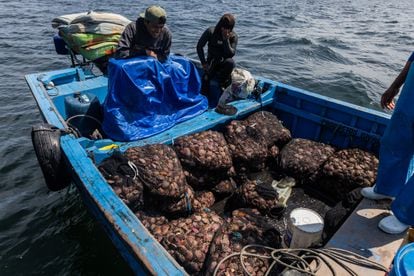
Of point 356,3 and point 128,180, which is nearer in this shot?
point 128,180

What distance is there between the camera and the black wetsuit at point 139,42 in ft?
15.1

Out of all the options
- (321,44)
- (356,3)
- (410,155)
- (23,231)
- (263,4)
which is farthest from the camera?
(356,3)

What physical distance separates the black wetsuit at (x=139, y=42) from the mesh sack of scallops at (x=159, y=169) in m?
1.82

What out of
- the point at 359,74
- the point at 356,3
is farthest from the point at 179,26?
the point at 356,3

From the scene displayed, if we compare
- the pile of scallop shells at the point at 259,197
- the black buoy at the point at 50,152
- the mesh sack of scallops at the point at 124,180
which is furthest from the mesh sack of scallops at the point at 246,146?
the black buoy at the point at 50,152

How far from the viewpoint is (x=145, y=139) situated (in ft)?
13.0

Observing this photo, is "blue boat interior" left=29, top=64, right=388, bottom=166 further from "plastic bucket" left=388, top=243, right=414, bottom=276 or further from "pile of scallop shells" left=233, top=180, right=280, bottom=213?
"plastic bucket" left=388, top=243, right=414, bottom=276

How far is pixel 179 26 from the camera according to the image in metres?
16.7

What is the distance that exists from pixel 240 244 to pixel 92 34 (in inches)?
192

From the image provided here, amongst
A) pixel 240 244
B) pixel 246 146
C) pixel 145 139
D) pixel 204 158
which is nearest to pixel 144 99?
pixel 145 139

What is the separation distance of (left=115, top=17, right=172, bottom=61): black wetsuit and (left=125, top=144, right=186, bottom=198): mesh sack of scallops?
1.82 metres

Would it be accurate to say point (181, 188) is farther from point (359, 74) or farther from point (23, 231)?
point (359, 74)

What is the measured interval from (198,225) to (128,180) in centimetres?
79

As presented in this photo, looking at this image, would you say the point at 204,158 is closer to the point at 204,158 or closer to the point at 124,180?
the point at 204,158
